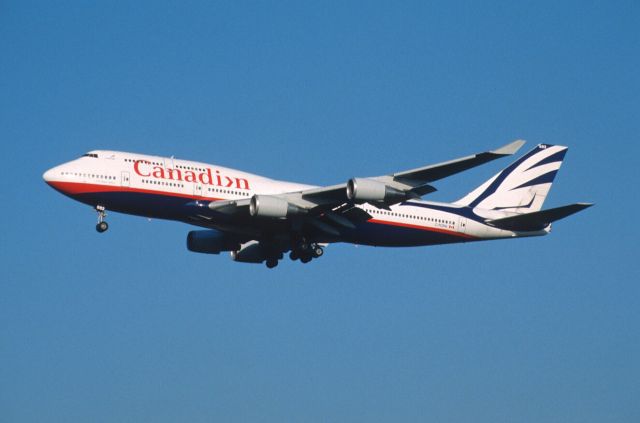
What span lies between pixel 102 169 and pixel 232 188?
6064 mm

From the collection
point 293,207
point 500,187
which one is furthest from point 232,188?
point 500,187

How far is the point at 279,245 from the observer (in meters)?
48.8

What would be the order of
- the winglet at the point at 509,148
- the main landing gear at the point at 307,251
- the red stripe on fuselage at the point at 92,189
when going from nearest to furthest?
the winglet at the point at 509,148 < the red stripe on fuselage at the point at 92,189 < the main landing gear at the point at 307,251

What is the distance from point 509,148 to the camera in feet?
Result: 126

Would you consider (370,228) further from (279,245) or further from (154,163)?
(154,163)

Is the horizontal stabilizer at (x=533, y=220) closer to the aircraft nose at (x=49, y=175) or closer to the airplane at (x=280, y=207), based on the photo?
the airplane at (x=280, y=207)

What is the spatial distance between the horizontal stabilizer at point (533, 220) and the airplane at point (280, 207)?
0.18 ft

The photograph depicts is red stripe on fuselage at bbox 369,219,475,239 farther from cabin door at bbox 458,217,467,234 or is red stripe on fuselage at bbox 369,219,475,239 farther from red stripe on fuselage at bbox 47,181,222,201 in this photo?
red stripe on fuselage at bbox 47,181,222,201

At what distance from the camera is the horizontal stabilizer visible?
150 feet

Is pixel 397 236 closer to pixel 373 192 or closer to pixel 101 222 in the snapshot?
pixel 373 192

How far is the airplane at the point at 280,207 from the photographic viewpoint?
42.9m

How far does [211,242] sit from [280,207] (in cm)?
896

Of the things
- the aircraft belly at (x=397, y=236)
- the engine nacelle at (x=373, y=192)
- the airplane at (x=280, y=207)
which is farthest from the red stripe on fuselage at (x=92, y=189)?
the aircraft belly at (x=397, y=236)

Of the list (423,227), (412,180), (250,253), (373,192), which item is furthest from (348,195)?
(250,253)
